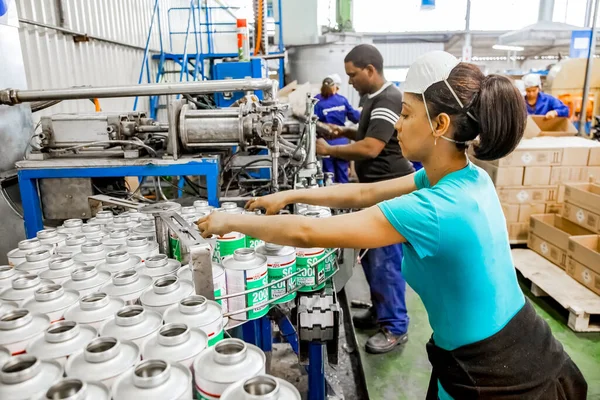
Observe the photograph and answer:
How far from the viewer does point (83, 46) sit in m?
5.28

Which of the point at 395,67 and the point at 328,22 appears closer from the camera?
the point at 328,22

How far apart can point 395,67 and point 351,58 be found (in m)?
11.9

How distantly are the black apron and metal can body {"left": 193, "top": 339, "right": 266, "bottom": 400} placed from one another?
2.31ft

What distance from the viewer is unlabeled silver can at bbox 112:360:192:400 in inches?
34.1

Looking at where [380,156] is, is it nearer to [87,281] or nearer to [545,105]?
[87,281]

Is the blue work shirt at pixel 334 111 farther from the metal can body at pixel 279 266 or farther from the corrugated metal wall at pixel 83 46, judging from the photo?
the metal can body at pixel 279 266

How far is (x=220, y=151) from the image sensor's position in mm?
3062

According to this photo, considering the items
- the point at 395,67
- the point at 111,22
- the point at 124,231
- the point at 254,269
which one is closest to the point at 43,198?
the point at 124,231

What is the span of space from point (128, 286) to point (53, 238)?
0.75 m

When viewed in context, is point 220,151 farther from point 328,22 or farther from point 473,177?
point 328,22

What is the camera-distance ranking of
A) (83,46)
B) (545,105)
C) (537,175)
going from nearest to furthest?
(537,175) → (83,46) → (545,105)

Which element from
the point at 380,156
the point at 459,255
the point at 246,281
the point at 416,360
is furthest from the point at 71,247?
the point at 416,360

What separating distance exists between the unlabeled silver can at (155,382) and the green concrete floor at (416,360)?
196 centimetres

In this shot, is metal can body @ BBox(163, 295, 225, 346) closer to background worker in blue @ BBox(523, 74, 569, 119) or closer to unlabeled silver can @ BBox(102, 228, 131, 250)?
unlabeled silver can @ BBox(102, 228, 131, 250)
